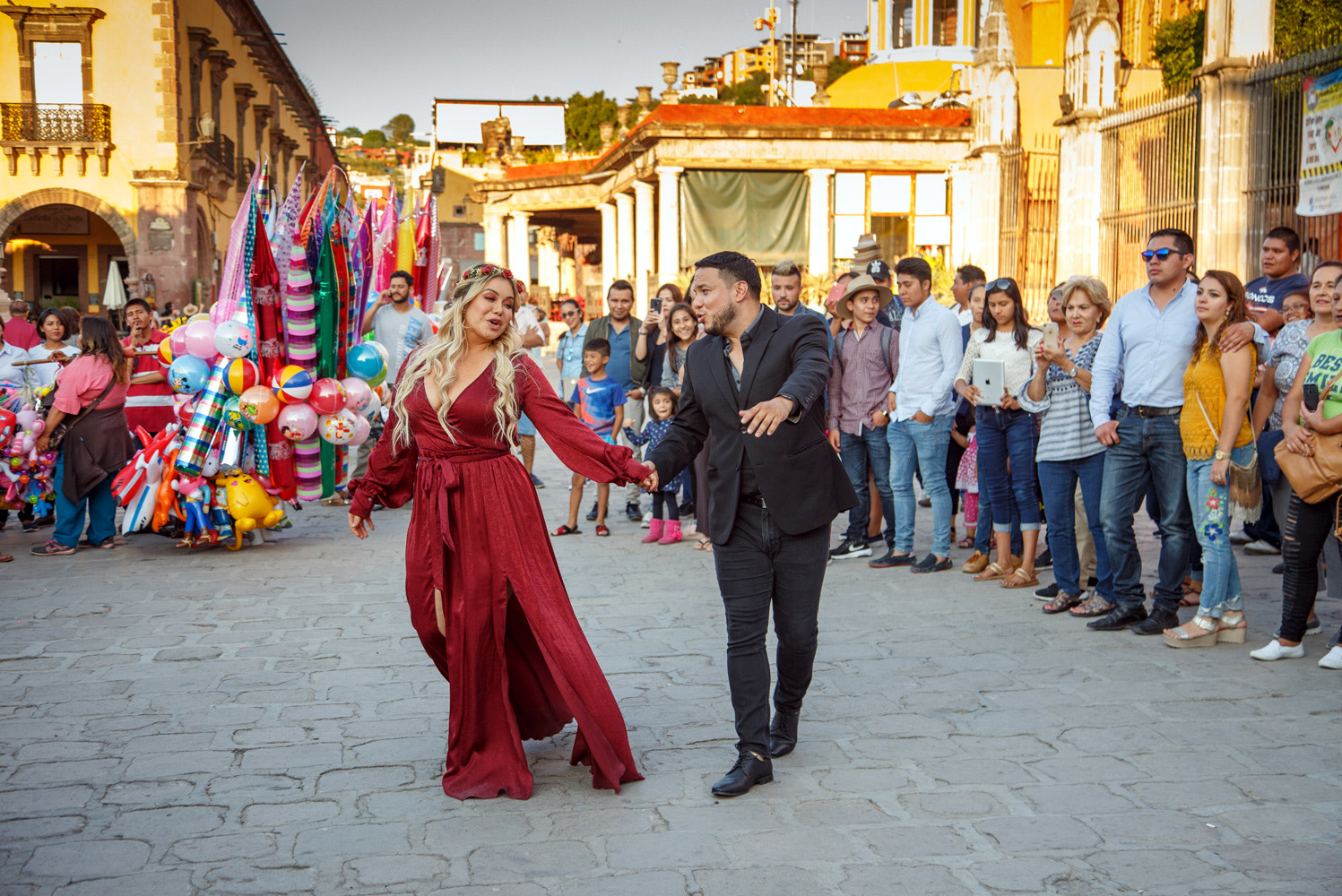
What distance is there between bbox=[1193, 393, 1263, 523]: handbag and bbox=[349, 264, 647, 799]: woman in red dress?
10.4 ft

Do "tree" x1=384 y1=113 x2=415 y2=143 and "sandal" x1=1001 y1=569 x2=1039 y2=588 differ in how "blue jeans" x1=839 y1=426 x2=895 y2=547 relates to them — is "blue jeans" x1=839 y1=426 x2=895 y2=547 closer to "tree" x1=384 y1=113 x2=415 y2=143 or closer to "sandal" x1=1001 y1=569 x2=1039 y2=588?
"sandal" x1=1001 y1=569 x2=1039 y2=588

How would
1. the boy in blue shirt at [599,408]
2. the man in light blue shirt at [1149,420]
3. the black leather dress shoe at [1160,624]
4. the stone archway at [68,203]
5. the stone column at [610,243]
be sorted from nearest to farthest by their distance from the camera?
1. the man in light blue shirt at [1149,420]
2. the black leather dress shoe at [1160,624]
3. the boy in blue shirt at [599,408]
4. the stone archway at [68,203]
5. the stone column at [610,243]

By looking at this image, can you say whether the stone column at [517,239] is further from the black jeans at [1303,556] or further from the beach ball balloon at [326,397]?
the black jeans at [1303,556]

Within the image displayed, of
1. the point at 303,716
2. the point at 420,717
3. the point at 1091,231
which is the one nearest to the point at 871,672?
the point at 420,717

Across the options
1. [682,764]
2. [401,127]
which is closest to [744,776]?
[682,764]

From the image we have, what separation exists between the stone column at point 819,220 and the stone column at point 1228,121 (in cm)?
1156

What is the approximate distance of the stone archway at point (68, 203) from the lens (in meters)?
28.2

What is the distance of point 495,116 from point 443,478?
63.9 metres

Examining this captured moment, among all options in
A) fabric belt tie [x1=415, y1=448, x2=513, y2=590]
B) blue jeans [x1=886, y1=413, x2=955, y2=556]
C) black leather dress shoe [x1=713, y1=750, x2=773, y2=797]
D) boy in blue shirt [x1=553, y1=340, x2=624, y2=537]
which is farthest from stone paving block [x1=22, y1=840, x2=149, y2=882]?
boy in blue shirt [x1=553, y1=340, x2=624, y2=537]

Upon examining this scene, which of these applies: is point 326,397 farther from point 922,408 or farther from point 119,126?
point 119,126

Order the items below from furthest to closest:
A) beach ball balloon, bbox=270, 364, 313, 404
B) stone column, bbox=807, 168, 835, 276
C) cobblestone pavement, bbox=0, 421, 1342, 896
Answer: stone column, bbox=807, 168, 835, 276
beach ball balloon, bbox=270, 364, 313, 404
cobblestone pavement, bbox=0, 421, 1342, 896

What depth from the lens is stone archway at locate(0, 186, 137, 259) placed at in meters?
28.2

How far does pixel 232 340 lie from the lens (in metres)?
8.33

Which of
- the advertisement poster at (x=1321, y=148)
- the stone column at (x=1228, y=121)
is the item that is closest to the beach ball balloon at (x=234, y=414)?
the advertisement poster at (x=1321, y=148)
